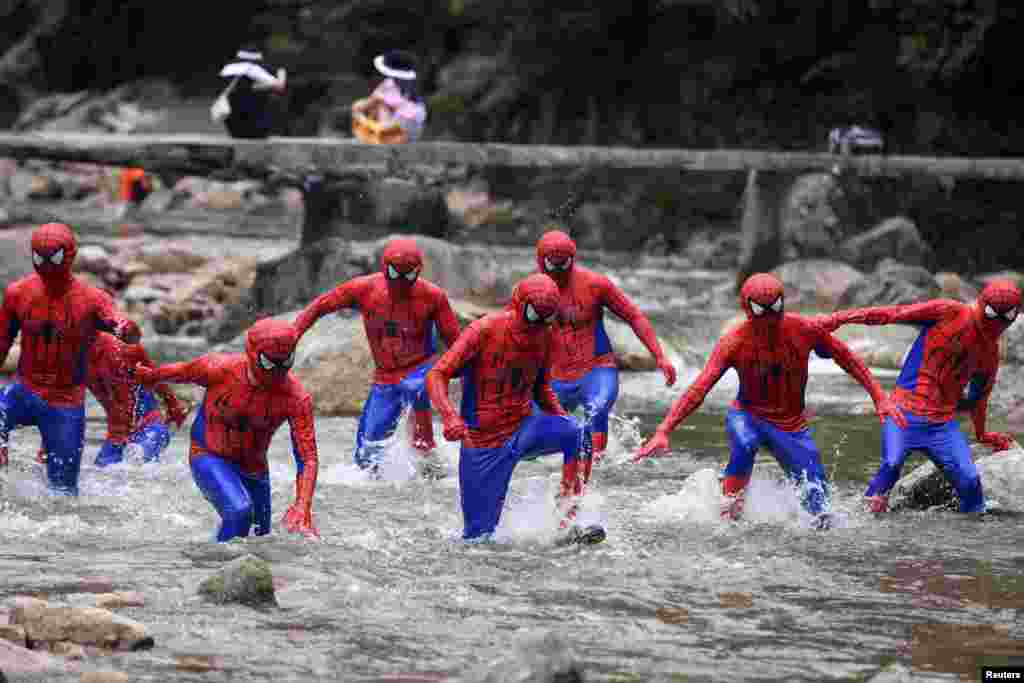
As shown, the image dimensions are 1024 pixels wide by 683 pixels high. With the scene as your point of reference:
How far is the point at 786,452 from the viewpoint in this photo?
36.3 ft

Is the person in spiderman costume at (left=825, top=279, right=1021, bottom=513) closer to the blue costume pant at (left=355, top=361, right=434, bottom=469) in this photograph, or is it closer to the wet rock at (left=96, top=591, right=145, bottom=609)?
the blue costume pant at (left=355, top=361, right=434, bottom=469)

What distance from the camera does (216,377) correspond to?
9820 millimetres

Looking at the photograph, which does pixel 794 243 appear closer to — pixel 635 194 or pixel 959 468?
pixel 635 194

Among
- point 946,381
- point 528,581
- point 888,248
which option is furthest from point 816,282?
point 528,581

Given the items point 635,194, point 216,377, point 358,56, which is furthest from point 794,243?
point 216,377

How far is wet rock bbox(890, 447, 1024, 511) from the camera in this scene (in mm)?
11898

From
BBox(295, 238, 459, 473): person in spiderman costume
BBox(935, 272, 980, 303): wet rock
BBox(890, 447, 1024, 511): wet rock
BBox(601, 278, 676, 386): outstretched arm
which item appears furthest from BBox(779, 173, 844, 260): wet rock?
BBox(890, 447, 1024, 511): wet rock

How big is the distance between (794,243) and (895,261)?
1952 mm

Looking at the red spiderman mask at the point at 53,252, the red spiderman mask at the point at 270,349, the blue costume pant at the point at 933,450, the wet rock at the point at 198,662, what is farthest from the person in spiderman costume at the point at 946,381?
the wet rock at the point at 198,662

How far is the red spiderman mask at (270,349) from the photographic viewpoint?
955 centimetres

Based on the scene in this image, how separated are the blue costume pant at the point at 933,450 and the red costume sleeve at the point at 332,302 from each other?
3.67m

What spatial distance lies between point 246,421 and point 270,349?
46 cm

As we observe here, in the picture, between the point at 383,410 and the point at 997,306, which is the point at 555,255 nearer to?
the point at 383,410

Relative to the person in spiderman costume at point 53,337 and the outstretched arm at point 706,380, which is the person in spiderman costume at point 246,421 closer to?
the person in spiderman costume at point 53,337
